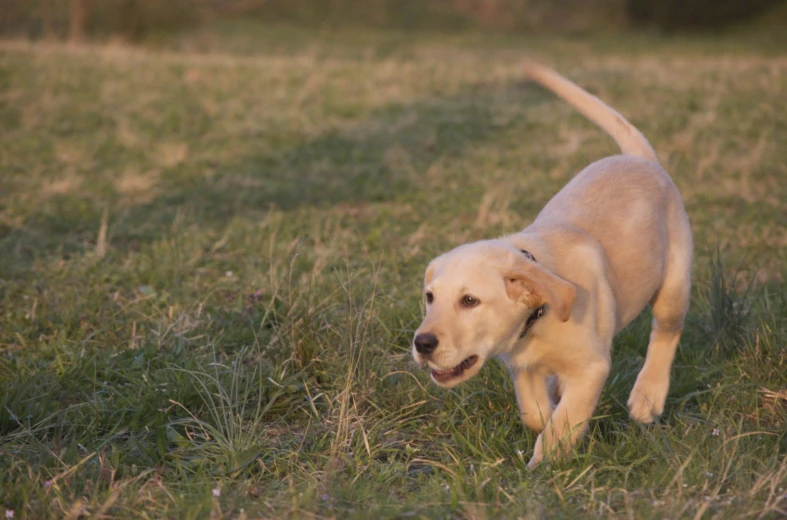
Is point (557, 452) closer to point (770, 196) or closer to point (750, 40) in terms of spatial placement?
point (770, 196)

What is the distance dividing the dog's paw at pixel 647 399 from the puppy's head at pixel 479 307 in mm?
701

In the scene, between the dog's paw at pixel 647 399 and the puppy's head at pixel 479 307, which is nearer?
the puppy's head at pixel 479 307

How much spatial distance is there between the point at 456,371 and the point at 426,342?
0.63 feet

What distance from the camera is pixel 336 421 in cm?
345

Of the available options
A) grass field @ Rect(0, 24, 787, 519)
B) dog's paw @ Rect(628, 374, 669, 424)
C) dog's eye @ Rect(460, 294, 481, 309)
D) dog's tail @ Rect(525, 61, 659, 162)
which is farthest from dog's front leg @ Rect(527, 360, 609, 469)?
dog's tail @ Rect(525, 61, 659, 162)

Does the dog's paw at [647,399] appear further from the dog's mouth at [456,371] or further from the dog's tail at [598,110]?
the dog's tail at [598,110]

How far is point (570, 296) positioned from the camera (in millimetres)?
2895

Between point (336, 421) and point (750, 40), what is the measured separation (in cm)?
2400

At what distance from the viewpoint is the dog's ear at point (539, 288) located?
113 inches

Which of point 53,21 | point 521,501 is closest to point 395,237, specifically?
point 521,501

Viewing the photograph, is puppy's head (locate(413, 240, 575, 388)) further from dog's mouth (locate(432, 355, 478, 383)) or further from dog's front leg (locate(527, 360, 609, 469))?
dog's front leg (locate(527, 360, 609, 469))

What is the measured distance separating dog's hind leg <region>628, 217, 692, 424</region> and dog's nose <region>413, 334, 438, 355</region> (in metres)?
1.17

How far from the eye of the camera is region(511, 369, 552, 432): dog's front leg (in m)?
3.34

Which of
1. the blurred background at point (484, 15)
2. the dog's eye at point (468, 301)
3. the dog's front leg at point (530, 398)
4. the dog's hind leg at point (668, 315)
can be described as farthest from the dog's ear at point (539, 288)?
the blurred background at point (484, 15)
